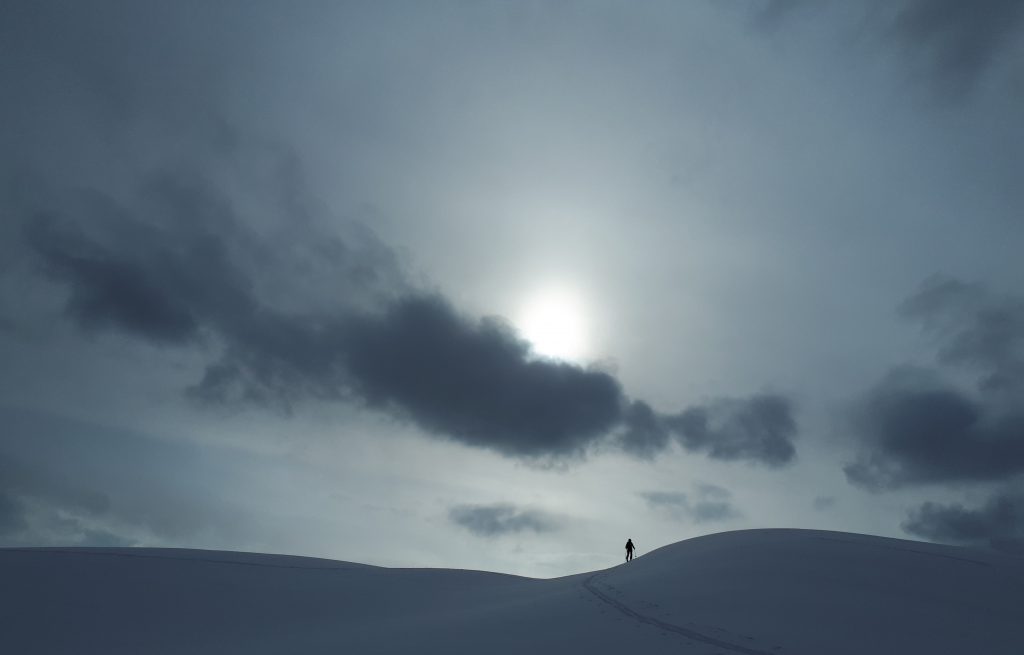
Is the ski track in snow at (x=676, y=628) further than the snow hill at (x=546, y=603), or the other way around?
the snow hill at (x=546, y=603)

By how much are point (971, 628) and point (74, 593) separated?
107ft

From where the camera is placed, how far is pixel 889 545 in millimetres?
25469

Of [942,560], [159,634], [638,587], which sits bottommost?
[159,634]

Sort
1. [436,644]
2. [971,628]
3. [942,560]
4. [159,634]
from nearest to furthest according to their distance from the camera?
[971,628] < [436,644] < [942,560] < [159,634]

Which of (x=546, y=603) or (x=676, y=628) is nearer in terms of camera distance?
(x=676, y=628)

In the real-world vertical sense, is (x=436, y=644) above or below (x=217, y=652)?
above

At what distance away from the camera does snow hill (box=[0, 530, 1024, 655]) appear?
1586cm

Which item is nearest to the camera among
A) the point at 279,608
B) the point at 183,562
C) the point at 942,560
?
the point at 942,560

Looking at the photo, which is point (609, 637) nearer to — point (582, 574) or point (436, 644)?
point (436, 644)

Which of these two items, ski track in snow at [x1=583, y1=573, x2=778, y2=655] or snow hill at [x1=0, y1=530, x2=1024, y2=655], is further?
snow hill at [x1=0, y1=530, x2=1024, y2=655]

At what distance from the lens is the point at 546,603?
2302cm

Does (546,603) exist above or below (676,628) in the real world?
below

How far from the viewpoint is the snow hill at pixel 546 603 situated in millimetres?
15859

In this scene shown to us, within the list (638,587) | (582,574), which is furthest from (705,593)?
(582,574)
